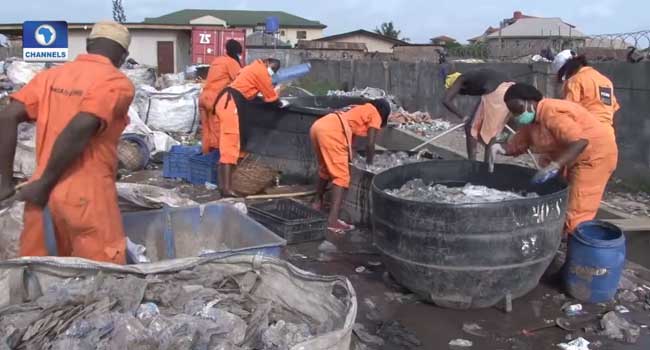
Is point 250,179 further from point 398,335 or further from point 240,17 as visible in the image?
point 240,17

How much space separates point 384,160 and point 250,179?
5.83 ft

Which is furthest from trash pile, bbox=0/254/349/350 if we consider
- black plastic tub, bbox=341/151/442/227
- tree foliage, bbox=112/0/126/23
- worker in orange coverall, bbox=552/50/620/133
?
tree foliage, bbox=112/0/126/23

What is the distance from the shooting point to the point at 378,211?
514 cm

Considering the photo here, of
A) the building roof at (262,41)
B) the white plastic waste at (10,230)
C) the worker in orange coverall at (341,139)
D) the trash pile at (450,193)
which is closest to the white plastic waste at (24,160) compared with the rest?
the worker in orange coverall at (341,139)

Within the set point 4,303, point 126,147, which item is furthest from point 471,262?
point 126,147

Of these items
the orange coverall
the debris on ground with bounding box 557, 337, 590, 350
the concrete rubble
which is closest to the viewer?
the concrete rubble

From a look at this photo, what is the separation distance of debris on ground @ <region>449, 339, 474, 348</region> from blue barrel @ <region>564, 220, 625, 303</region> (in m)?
1.14

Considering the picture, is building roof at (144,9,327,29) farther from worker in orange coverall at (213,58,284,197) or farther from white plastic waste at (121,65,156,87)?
worker in orange coverall at (213,58,284,197)

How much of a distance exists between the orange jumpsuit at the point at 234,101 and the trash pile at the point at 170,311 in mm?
4673

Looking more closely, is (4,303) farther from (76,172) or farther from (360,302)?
(360,302)

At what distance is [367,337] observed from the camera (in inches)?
178

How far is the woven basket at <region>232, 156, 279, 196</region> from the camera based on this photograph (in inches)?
328

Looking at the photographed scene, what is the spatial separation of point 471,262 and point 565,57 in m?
3.21

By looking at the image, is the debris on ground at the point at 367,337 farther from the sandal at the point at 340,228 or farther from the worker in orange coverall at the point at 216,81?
the worker in orange coverall at the point at 216,81
